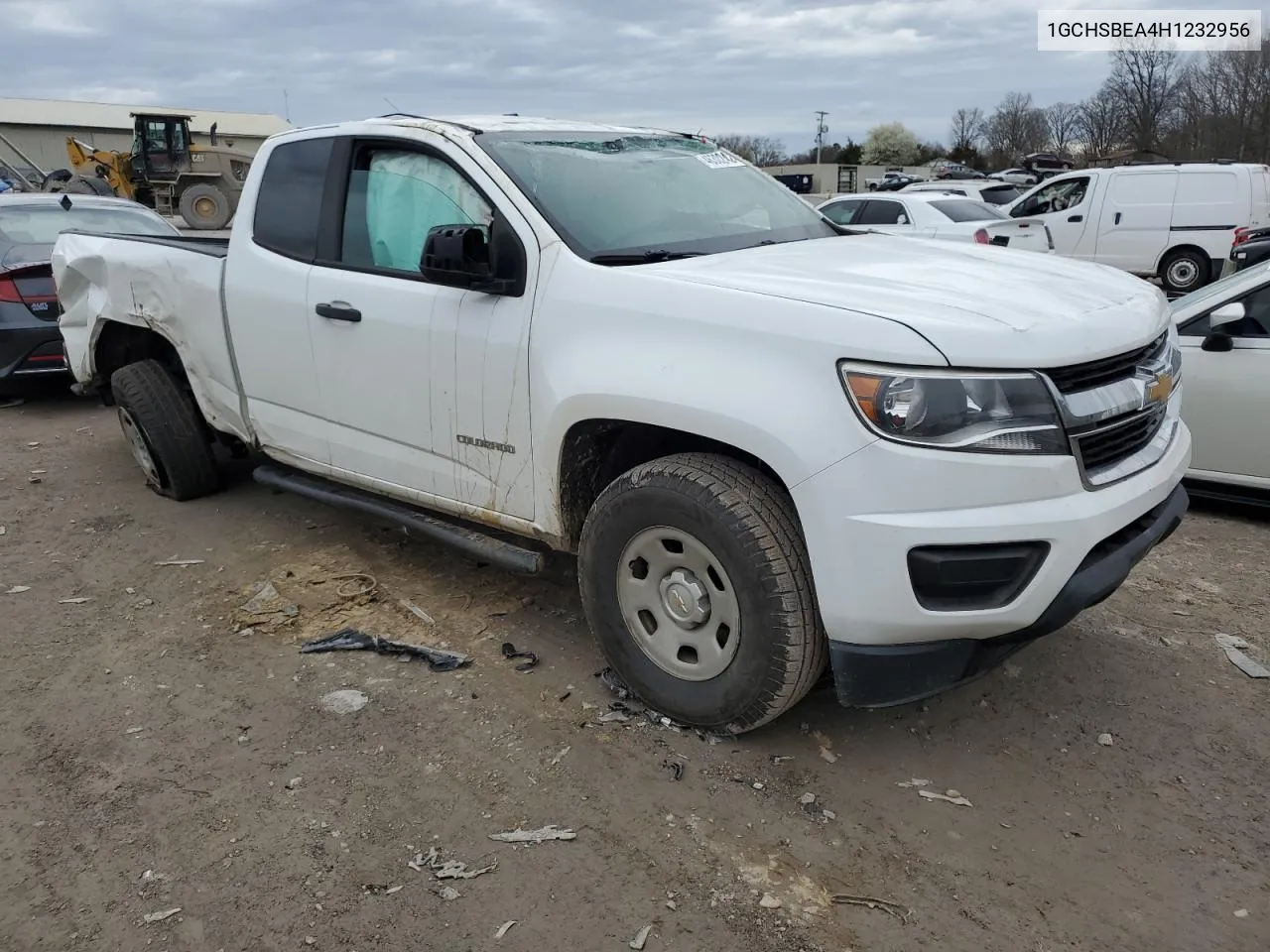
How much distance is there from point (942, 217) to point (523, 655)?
10.7 meters

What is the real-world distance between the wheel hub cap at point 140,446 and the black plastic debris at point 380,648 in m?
2.31

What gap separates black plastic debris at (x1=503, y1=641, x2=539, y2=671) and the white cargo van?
45.0 ft

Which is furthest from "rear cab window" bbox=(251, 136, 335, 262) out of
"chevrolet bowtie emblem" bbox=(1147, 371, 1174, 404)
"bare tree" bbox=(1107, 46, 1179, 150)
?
"bare tree" bbox=(1107, 46, 1179, 150)

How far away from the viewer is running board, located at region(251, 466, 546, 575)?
140 inches

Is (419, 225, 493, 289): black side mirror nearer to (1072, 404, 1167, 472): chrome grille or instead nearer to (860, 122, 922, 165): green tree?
(1072, 404, 1167, 472): chrome grille

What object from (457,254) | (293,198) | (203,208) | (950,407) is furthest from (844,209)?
(203,208)

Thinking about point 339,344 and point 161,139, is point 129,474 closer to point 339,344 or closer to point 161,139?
point 339,344

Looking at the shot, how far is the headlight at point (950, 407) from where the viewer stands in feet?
8.16

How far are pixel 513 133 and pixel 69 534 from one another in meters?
3.33

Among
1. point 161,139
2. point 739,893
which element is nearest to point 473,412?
point 739,893

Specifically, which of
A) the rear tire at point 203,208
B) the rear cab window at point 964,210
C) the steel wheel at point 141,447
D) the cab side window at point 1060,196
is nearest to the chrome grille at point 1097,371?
the steel wheel at point 141,447

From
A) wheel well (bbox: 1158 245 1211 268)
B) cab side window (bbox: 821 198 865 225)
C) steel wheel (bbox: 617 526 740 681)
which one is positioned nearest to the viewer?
steel wheel (bbox: 617 526 740 681)

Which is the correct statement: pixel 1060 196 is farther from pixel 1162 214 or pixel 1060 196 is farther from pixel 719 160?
pixel 719 160

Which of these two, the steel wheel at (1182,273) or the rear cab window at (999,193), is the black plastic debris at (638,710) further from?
the rear cab window at (999,193)
